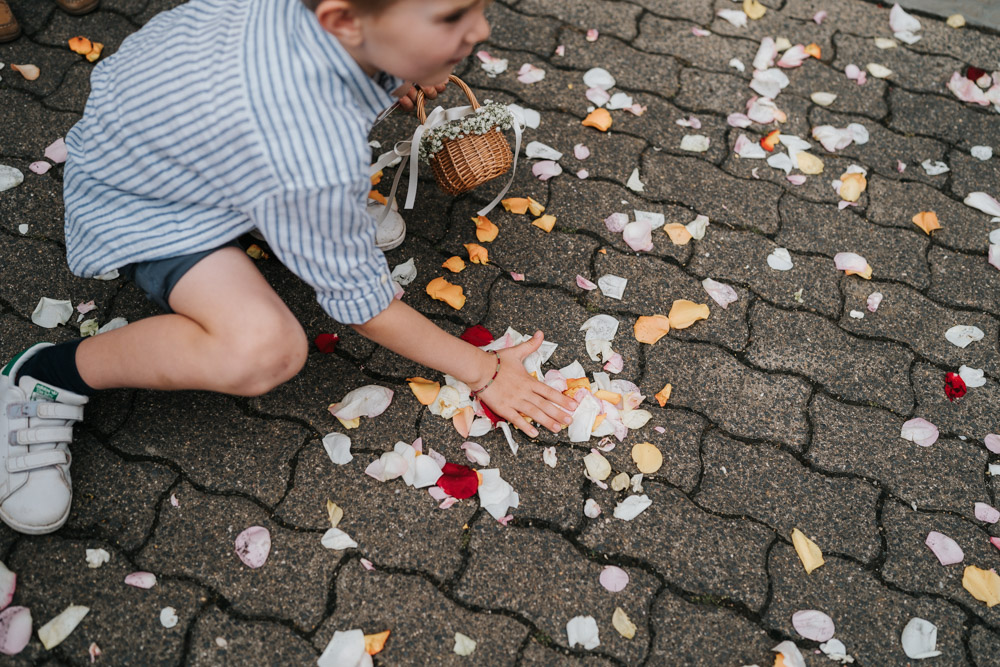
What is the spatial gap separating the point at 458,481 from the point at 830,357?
1188 mm

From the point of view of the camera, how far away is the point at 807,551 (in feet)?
6.05

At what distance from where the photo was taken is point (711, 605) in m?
1.77

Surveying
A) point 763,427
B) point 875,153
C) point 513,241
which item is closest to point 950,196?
point 875,153

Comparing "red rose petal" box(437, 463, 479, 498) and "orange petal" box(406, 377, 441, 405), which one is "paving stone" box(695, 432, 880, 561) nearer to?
"red rose petal" box(437, 463, 479, 498)

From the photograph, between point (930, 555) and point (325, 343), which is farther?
point (325, 343)

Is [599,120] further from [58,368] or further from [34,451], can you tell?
[34,451]

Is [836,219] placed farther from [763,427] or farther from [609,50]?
[609,50]

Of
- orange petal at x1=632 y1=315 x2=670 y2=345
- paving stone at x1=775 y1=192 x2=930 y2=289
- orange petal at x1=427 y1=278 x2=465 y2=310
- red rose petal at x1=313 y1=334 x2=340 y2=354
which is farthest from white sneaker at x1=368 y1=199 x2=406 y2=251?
paving stone at x1=775 y1=192 x2=930 y2=289

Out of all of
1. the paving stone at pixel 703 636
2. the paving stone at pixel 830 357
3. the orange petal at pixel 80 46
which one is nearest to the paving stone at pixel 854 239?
the paving stone at pixel 830 357

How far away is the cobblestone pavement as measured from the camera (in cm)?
171

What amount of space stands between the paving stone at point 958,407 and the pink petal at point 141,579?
211 cm

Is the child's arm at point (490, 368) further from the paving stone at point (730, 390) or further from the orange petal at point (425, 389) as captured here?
the paving stone at point (730, 390)

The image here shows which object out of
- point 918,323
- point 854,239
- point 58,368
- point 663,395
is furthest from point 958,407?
point 58,368

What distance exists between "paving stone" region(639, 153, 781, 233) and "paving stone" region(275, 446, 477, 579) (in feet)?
4.16
